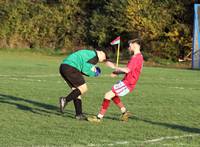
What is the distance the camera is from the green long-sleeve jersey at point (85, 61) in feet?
37.5

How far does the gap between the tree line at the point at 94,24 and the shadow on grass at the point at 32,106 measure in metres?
30.9

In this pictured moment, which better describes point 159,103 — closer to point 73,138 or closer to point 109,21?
point 73,138

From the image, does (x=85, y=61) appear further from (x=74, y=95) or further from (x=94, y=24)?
(x=94, y=24)

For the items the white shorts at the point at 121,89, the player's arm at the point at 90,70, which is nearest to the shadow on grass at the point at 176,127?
the white shorts at the point at 121,89

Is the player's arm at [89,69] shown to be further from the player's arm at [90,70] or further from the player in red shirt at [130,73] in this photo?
the player in red shirt at [130,73]

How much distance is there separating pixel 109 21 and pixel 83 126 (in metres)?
39.8

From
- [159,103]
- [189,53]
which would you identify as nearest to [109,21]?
A: [189,53]

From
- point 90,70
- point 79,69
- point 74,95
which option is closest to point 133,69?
point 90,70

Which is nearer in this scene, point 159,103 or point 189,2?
point 159,103

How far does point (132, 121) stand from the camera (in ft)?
37.3

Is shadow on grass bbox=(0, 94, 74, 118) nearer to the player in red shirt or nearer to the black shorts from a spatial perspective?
the black shorts

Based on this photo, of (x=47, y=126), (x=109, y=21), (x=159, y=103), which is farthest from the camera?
(x=109, y=21)

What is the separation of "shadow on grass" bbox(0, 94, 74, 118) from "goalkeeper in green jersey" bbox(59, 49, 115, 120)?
1.63ft

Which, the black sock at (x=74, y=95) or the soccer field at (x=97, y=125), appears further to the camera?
the black sock at (x=74, y=95)
